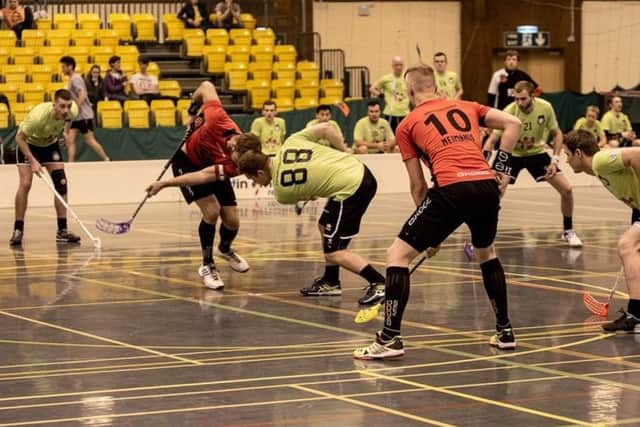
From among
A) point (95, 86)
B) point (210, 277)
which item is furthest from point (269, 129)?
point (210, 277)

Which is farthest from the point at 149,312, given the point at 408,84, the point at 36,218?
the point at 36,218

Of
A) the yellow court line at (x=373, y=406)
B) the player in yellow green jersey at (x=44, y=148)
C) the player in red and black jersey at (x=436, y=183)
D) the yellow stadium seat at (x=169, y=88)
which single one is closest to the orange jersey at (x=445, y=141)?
the player in red and black jersey at (x=436, y=183)

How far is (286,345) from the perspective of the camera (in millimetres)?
10258

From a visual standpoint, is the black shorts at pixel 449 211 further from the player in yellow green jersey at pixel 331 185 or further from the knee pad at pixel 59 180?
the knee pad at pixel 59 180

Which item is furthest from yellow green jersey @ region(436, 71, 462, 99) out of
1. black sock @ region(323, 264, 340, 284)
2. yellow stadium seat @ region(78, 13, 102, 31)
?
black sock @ region(323, 264, 340, 284)

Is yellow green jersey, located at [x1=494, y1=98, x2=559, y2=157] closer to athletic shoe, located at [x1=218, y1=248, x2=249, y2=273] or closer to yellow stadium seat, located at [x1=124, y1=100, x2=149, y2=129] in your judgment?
athletic shoe, located at [x1=218, y1=248, x2=249, y2=273]

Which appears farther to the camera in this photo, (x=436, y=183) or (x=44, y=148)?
(x=44, y=148)

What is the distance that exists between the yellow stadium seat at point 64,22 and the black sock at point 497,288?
836 inches

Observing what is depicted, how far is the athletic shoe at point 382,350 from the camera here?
955cm

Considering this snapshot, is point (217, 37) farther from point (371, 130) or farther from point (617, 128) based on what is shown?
point (617, 128)

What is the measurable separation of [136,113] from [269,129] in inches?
133

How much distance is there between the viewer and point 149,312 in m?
12.0

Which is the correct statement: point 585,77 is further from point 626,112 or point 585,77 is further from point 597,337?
point 597,337

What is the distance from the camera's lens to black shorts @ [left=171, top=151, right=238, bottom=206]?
13695 mm
